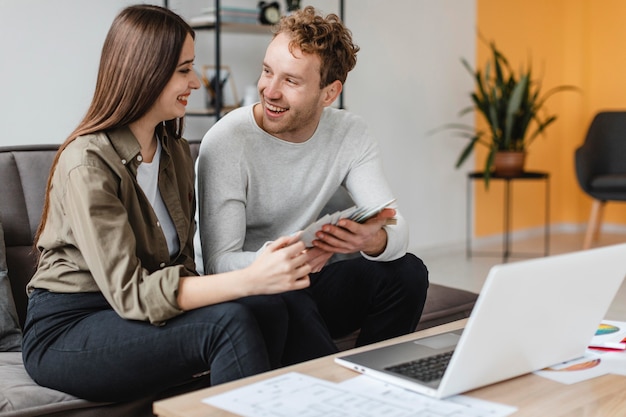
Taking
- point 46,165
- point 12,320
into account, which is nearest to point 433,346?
point 12,320

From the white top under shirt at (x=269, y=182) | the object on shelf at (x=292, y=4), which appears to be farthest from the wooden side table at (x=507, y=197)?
the white top under shirt at (x=269, y=182)

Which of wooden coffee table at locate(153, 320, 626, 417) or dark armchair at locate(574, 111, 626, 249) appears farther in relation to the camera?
dark armchair at locate(574, 111, 626, 249)

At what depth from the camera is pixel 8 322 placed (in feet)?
6.69

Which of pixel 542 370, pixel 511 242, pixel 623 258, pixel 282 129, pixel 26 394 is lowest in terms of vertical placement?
pixel 511 242

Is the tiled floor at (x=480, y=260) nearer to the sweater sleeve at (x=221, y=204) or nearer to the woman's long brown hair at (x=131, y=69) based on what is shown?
the sweater sleeve at (x=221, y=204)

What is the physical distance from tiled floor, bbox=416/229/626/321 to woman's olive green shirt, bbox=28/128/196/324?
264 centimetres

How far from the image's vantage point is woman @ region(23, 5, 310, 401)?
1654 mm

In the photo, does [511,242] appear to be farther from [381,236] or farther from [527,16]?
[381,236]

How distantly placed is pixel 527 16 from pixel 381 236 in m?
4.53

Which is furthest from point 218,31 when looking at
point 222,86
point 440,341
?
point 440,341

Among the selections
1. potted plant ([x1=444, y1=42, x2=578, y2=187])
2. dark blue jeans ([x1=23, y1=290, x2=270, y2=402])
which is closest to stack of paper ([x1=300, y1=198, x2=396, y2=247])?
dark blue jeans ([x1=23, y1=290, x2=270, y2=402])

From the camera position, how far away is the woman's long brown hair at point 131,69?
1815 millimetres

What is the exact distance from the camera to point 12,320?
205 centimetres

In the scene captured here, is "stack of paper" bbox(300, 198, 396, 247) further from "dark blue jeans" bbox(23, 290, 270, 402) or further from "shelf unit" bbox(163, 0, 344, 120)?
"shelf unit" bbox(163, 0, 344, 120)
